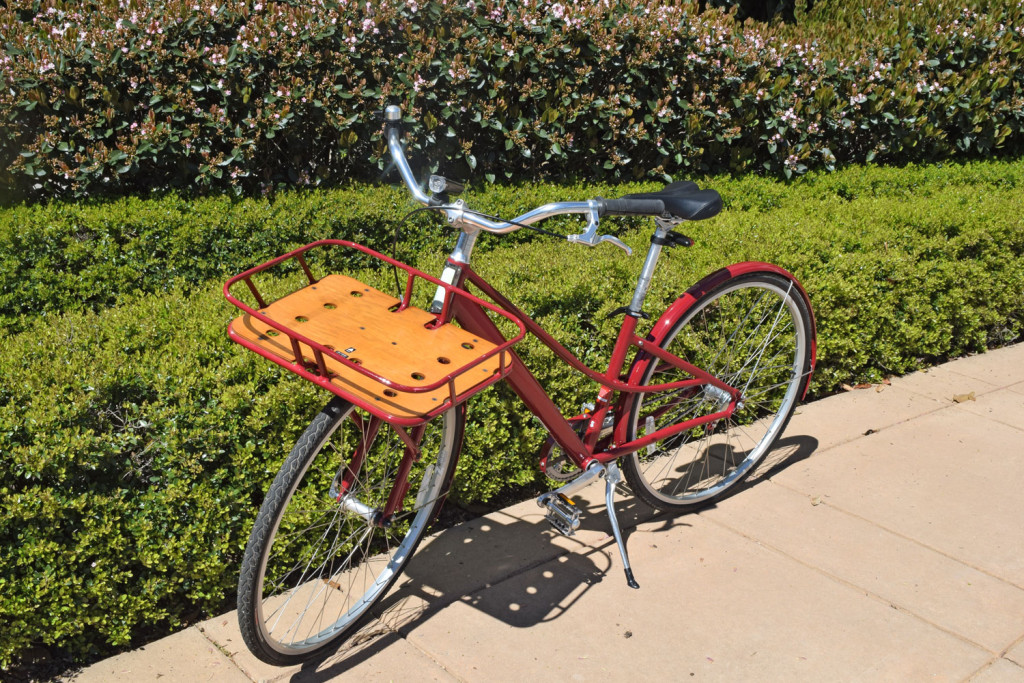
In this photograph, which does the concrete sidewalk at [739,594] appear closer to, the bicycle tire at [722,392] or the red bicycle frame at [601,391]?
the bicycle tire at [722,392]

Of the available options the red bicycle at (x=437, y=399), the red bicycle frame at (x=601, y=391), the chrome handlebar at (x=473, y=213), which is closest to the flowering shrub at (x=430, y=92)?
the red bicycle at (x=437, y=399)

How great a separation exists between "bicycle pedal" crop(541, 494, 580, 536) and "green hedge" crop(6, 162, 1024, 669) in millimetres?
367

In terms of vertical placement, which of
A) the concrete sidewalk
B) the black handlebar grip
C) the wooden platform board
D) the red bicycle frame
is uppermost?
the black handlebar grip

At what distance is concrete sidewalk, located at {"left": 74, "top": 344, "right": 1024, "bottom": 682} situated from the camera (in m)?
3.04

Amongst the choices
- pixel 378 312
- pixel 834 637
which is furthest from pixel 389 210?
pixel 834 637

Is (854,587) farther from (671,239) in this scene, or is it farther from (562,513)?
(671,239)

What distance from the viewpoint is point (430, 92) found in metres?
5.90

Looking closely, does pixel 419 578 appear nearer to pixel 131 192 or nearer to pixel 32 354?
pixel 32 354

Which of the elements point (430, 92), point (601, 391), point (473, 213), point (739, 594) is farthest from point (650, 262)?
point (430, 92)

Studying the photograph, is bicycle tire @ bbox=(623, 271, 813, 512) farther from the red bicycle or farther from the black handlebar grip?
the black handlebar grip

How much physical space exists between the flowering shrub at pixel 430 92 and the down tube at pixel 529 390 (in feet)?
9.71

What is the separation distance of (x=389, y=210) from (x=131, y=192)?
1543 millimetres

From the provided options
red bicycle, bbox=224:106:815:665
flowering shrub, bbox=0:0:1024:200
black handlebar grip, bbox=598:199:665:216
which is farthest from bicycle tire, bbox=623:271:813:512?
flowering shrub, bbox=0:0:1024:200

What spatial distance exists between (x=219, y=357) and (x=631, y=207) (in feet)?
5.12
